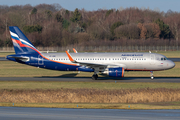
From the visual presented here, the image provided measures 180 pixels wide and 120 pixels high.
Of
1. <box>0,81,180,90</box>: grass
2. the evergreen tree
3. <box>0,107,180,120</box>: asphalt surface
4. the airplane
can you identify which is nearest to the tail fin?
the airplane

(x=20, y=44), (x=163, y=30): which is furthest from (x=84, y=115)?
(x=163, y=30)

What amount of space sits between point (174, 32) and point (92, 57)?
13857 cm

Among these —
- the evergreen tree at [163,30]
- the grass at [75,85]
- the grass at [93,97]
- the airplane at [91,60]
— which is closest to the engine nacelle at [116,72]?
the airplane at [91,60]

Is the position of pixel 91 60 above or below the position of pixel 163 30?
below

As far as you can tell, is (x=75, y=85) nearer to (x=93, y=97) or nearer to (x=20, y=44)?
(x=93, y=97)

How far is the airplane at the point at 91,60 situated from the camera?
37.9m

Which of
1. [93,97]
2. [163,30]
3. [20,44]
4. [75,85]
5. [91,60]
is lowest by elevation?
[93,97]

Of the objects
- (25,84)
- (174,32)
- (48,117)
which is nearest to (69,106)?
(48,117)

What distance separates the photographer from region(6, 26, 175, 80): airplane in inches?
1491

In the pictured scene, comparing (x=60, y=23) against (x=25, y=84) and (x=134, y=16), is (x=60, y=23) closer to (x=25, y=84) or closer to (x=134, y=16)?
(x=134, y=16)

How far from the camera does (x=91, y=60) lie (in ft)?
128

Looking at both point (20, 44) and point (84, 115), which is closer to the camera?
point (84, 115)

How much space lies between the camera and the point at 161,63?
37938 millimetres

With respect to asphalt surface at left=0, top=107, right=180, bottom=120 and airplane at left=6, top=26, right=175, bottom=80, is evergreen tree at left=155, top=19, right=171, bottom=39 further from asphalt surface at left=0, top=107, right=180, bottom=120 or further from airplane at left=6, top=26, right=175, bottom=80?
asphalt surface at left=0, top=107, right=180, bottom=120
